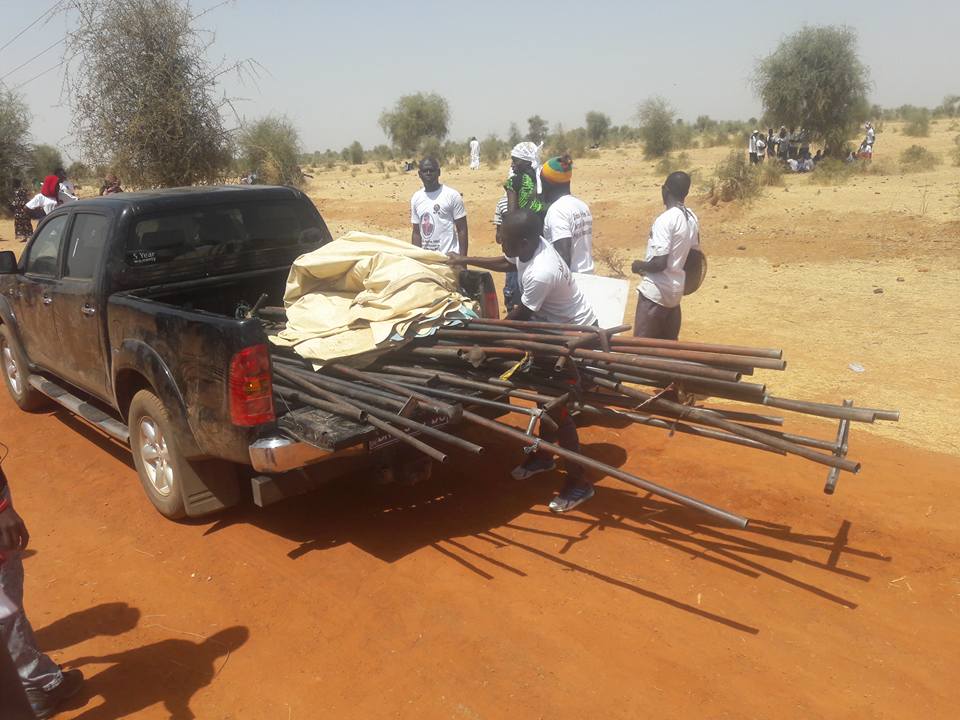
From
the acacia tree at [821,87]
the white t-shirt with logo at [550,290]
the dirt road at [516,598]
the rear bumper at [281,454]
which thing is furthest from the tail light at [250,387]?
the acacia tree at [821,87]

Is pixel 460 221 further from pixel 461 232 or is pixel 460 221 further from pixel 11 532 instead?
pixel 11 532

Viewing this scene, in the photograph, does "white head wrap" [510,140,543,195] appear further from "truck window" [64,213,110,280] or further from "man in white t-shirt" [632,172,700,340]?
"truck window" [64,213,110,280]

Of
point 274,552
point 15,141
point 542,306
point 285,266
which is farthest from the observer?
point 15,141

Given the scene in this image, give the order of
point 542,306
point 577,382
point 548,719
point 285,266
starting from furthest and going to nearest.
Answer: point 285,266, point 542,306, point 577,382, point 548,719

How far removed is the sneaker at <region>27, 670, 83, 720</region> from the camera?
3.10m

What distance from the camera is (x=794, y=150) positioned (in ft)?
91.2

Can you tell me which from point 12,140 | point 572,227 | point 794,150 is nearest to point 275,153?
point 12,140

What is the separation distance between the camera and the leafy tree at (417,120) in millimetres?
54406

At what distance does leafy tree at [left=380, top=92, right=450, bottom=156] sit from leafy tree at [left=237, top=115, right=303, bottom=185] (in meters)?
23.4

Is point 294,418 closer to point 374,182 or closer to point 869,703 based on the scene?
point 869,703

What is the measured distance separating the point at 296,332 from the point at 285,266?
1198 mm

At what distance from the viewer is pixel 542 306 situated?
4.79m

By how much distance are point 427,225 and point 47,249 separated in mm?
3478

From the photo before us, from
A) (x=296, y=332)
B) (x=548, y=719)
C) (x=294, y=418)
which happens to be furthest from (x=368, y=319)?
(x=548, y=719)
